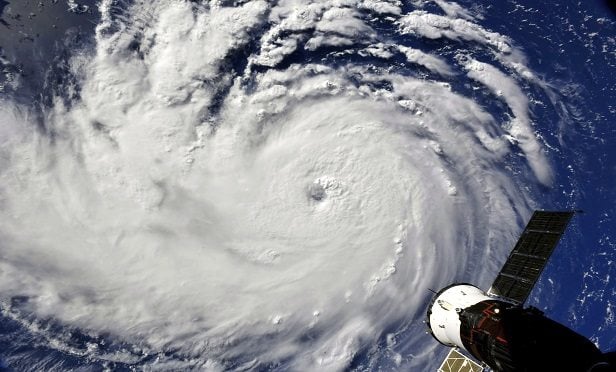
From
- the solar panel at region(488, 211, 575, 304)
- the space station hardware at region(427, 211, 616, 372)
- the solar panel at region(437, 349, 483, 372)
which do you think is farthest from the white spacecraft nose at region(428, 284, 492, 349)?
the solar panel at region(488, 211, 575, 304)

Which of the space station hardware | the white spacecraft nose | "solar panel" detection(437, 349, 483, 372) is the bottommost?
"solar panel" detection(437, 349, 483, 372)

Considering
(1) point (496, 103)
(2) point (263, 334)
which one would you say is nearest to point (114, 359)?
(2) point (263, 334)

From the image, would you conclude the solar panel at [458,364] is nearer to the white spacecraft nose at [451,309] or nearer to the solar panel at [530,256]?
the white spacecraft nose at [451,309]

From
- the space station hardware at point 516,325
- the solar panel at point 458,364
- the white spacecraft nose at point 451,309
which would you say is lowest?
the solar panel at point 458,364

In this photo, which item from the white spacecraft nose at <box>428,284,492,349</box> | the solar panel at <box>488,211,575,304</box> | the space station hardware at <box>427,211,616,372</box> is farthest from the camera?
the white spacecraft nose at <box>428,284,492,349</box>

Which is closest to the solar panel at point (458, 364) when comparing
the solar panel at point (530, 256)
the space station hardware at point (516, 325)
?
the space station hardware at point (516, 325)

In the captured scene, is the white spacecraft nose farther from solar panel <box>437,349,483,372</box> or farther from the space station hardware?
solar panel <box>437,349,483,372</box>

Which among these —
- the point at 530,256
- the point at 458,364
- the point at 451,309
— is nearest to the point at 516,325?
the point at 451,309
